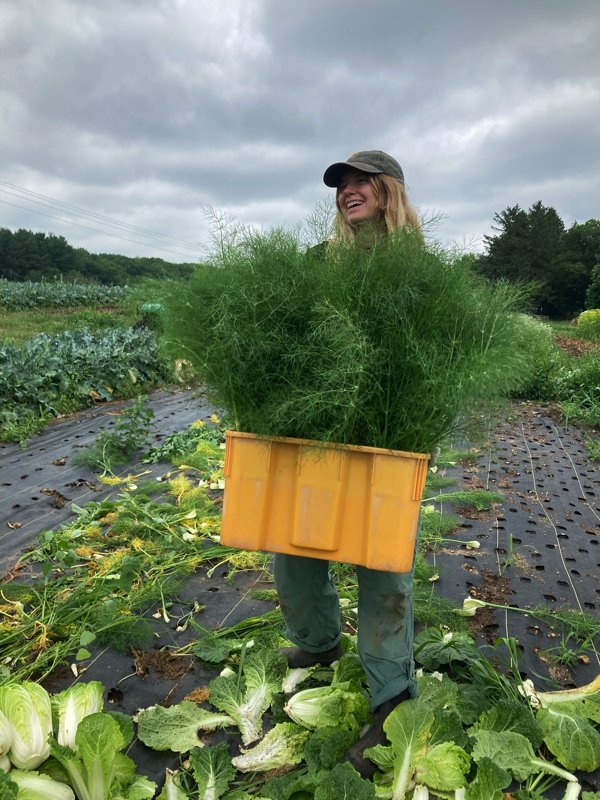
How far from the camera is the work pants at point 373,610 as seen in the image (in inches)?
63.4

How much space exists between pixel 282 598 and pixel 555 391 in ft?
26.9

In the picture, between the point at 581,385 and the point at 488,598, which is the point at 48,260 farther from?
the point at 488,598

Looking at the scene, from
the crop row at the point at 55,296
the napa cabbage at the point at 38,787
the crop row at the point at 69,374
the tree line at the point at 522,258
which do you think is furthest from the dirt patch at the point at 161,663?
the tree line at the point at 522,258

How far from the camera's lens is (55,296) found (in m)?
22.9

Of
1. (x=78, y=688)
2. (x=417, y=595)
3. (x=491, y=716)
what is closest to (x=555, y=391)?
(x=417, y=595)

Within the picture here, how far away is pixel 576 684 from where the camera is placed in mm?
2182

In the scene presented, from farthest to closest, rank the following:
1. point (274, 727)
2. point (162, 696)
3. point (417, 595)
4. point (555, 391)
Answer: point (555, 391) → point (417, 595) → point (162, 696) → point (274, 727)

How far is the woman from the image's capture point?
1622mm

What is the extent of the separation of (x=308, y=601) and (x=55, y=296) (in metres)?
23.8

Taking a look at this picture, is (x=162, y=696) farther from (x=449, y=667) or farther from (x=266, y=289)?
(x=266, y=289)

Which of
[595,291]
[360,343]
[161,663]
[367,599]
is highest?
[595,291]

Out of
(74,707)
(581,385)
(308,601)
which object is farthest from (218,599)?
(581,385)

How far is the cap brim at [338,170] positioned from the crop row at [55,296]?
21.5 metres

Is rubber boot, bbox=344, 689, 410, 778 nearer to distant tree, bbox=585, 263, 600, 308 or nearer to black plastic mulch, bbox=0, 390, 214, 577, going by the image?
black plastic mulch, bbox=0, 390, 214, 577
